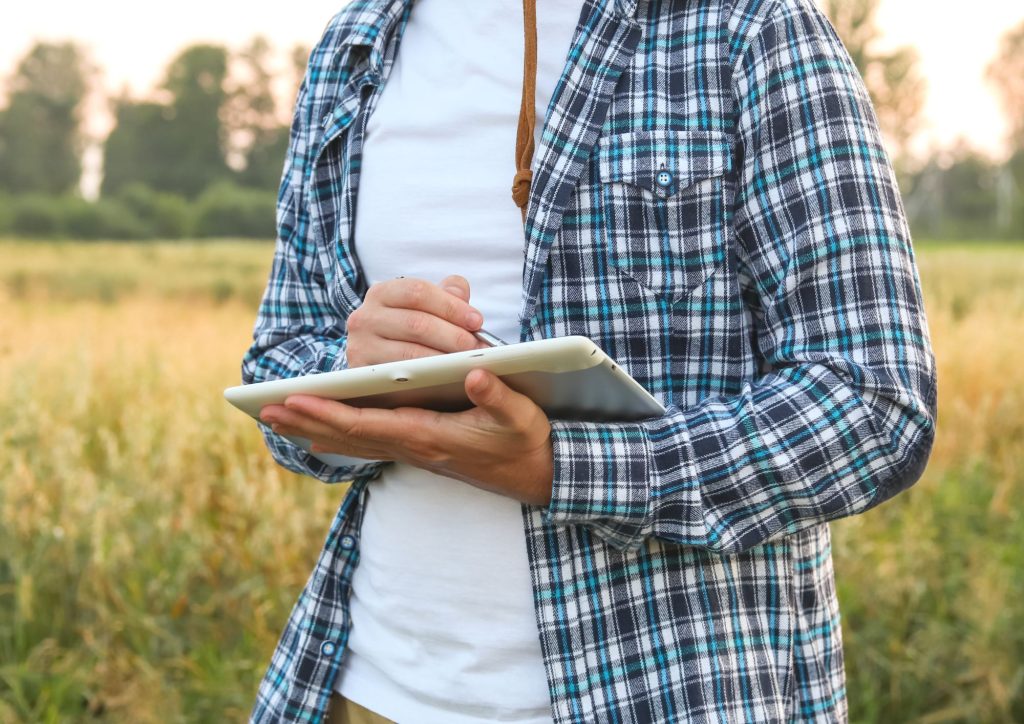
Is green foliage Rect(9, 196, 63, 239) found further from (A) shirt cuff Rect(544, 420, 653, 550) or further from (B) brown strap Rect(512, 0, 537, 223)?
(A) shirt cuff Rect(544, 420, 653, 550)

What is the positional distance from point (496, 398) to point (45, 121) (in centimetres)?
523

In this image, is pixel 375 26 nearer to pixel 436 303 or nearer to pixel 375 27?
pixel 375 27

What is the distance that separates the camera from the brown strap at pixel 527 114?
3.39 feet

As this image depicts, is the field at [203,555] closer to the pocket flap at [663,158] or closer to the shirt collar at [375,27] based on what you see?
the shirt collar at [375,27]

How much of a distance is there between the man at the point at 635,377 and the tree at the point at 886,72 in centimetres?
350

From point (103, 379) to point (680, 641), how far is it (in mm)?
3331

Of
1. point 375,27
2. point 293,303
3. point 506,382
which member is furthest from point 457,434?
point 375,27

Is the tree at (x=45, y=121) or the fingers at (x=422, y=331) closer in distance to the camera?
the fingers at (x=422, y=331)

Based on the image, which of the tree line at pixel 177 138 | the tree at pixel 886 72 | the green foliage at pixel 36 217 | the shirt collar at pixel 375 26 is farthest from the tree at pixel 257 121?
the shirt collar at pixel 375 26

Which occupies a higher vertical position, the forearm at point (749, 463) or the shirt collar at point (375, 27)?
the shirt collar at point (375, 27)

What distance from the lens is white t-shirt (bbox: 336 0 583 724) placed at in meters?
1.03

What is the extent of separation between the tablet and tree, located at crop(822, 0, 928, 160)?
3739 mm

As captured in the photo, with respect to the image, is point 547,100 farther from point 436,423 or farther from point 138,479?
point 138,479

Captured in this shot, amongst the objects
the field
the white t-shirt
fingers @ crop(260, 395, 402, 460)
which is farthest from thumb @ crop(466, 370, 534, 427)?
the field
